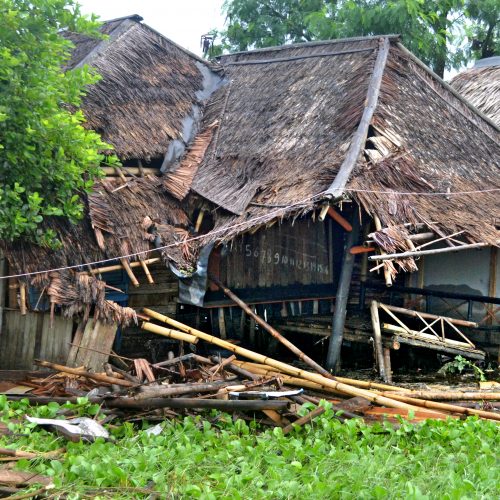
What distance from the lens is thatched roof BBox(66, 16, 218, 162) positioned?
43.9 feet

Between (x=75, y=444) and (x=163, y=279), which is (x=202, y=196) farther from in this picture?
(x=75, y=444)

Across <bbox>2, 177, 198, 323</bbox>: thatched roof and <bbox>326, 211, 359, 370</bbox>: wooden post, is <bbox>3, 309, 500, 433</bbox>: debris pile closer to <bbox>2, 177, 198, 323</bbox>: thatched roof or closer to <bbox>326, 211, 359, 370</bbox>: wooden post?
<bbox>2, 177, 198, 323</bbox>: thatched roof

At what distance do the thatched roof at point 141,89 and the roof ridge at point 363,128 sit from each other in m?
3.29

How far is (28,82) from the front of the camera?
9891 mm

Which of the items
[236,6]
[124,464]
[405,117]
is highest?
[236,6]

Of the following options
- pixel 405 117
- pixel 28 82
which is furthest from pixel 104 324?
pixel 405 117

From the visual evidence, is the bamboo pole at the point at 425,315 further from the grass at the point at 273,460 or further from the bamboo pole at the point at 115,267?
the grass at the point at 273,460

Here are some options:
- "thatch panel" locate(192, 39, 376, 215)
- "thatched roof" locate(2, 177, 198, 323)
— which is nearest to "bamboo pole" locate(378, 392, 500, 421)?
"thatch panel" locate(192, 39, 376, 215)

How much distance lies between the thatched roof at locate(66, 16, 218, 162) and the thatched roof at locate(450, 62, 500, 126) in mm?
6491

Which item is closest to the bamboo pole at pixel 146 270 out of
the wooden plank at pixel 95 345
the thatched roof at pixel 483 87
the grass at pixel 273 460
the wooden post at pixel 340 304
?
the wooden plank at pixel 95 345

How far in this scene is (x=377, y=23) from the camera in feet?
68.1

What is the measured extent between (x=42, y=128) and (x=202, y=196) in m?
3.75

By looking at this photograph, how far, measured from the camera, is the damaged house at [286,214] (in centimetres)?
1120

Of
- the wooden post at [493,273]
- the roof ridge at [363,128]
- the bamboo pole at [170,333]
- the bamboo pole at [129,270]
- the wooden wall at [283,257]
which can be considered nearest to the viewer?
the bamboo pole at [170,333]
